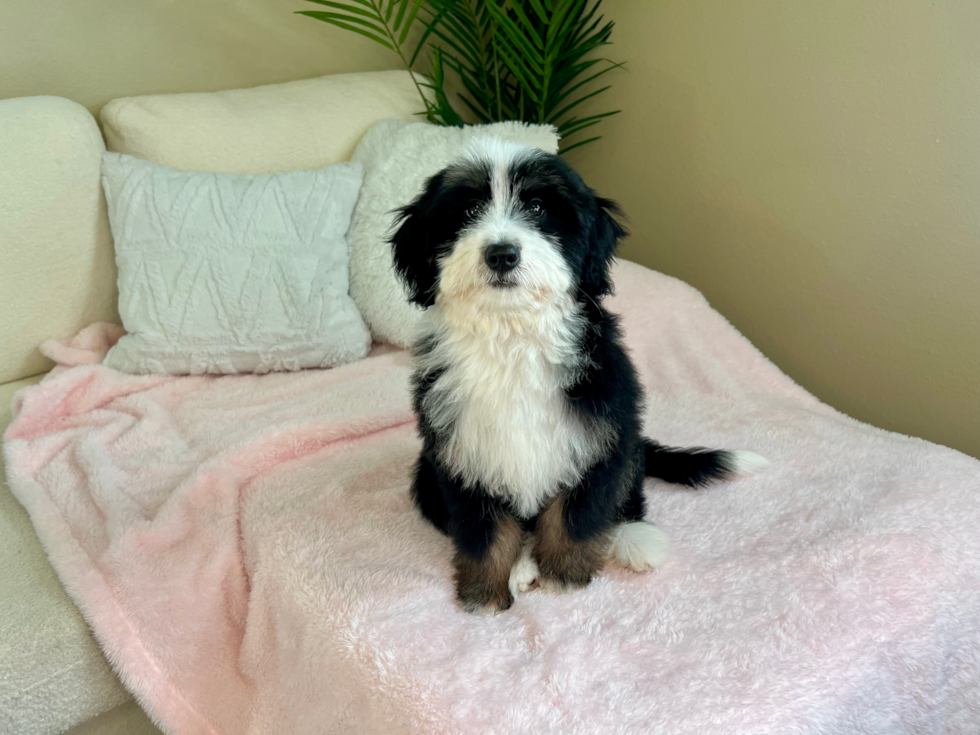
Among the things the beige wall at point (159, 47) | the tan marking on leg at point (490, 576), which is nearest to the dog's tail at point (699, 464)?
the tan marking on leg at point (490, 576)

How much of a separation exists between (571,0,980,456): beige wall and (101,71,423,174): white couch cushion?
0.95 meters

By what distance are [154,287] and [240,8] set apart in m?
1.08

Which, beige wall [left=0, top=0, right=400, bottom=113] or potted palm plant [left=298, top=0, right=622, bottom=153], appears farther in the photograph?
potted palm plant [left=298, top=0, right=622, bottom=153]

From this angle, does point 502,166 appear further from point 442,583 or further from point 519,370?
point 442,583

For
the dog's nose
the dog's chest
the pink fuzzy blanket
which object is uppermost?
the dog's nose

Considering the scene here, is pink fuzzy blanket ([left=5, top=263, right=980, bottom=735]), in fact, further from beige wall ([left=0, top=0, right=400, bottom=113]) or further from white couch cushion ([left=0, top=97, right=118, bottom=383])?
beige wall ([left=0, top=0, right=400, bottom=113])

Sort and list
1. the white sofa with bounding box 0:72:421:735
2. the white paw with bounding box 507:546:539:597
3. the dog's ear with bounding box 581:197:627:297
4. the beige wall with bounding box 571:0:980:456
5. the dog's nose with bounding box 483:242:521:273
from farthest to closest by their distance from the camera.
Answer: the beige wall with bounding box 571:0:980:456 → the white sofa with bounding box 0:72:421:735 → the white paw with bounding box 507:546:539:597 → the dog's ear with bounding box 581:197:627:297 → the dog's nose with bounding box 483:242:521:273

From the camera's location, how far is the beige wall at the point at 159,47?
218 cm

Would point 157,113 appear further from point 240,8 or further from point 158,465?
point 158,465

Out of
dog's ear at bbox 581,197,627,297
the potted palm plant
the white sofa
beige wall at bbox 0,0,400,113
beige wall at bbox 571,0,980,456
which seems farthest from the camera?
the potted palm plant

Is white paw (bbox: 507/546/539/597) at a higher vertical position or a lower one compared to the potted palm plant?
lower

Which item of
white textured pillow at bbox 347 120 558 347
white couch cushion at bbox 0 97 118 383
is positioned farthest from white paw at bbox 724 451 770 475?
white couch cushion at bbox 0 97 118 383

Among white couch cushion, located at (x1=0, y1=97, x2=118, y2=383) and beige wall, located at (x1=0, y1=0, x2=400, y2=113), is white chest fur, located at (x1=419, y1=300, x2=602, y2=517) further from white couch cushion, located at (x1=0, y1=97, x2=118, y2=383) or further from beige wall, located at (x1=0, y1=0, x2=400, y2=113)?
beige wall, located at (x1=0, y1=0, x2=400, y2=113)

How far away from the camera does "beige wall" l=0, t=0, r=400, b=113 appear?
2.18 meters
